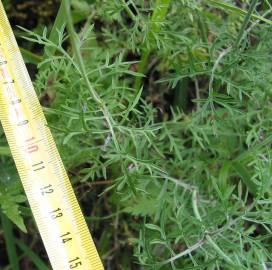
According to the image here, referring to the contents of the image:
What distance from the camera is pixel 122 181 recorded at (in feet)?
5.21

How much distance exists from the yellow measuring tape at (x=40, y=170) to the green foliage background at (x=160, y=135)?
0.26 ft

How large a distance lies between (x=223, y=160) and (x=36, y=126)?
79 cm

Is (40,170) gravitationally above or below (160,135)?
above

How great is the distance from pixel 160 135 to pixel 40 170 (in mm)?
569

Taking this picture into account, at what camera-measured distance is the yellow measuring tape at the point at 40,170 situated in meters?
1.56

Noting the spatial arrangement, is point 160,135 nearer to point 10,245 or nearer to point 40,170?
point 40,170

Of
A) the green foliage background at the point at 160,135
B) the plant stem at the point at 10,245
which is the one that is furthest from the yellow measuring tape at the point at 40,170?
the plant stem at the point at 10,245

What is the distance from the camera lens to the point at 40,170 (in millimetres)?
1600

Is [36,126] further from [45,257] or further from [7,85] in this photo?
[45,257]

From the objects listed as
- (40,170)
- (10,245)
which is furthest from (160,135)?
(10,245)

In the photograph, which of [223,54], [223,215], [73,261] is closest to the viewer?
[73,261]

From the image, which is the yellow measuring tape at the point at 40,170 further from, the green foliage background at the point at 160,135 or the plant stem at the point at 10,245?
the plant stem at the point at 10,245

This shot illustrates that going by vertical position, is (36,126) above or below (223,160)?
above

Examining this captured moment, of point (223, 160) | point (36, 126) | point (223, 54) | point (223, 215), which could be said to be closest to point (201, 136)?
point (223, 160)
